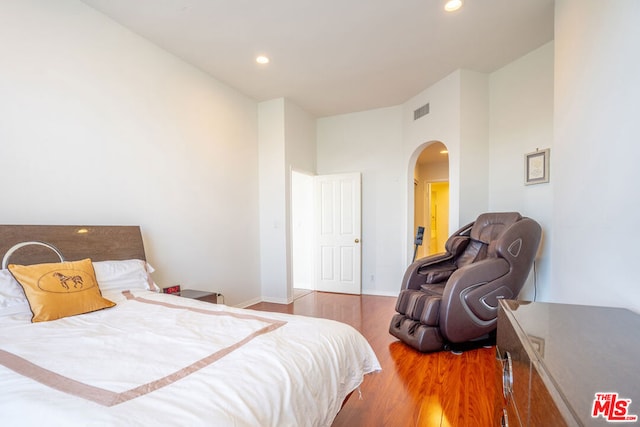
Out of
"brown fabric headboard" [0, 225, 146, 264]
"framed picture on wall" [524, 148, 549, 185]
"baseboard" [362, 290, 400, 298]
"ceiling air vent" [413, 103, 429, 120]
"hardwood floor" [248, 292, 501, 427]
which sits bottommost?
"baseboard" [362, 290, 400, 298]

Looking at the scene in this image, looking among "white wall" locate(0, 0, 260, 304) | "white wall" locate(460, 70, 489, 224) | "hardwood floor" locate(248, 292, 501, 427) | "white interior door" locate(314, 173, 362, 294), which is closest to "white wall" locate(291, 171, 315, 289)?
"white interior door" locate(314, 173, 362, 294)

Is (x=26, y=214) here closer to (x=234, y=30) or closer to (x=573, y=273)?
(x=234, y=30)

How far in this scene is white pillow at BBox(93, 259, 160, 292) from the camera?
2.14m

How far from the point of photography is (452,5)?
8.15 feet

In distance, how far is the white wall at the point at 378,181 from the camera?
480 cm

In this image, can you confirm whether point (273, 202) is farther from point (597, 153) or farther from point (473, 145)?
point (597, 153)

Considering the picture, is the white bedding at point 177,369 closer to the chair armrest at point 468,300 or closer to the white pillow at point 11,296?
the white pillow at point 11,296

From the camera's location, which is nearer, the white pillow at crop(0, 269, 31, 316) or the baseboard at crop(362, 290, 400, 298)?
the white pillow at crop(0, 269, 31, 316)

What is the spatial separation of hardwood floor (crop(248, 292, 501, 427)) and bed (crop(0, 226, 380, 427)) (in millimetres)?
492

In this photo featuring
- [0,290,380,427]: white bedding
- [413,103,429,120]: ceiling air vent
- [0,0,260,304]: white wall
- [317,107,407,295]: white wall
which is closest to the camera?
[0,290,380,427]: white bedding

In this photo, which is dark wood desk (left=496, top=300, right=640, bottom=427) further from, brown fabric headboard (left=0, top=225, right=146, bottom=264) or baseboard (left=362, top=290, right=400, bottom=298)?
baseboard (left=362, top=290, right=400, bottom=298)

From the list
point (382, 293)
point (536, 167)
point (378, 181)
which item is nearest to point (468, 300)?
point (536, 167)

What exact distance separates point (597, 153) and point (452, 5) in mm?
1690

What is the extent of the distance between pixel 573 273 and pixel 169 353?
8.11ft
